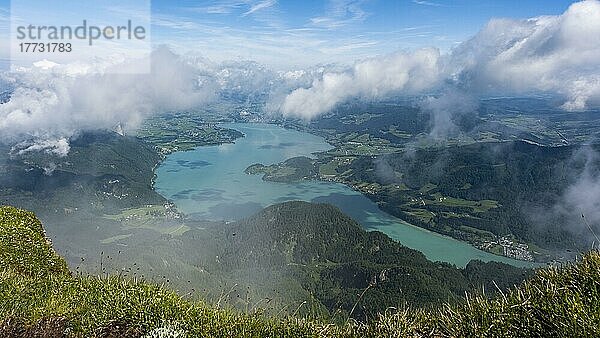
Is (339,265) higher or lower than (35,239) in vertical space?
lower

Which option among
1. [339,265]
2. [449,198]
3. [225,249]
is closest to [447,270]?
[339,265]

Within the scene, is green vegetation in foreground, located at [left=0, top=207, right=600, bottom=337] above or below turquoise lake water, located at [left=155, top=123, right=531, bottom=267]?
above

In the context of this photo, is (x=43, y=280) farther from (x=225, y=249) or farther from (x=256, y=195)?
(x=256, y=195)

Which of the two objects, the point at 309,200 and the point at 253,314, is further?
the point at 309,200

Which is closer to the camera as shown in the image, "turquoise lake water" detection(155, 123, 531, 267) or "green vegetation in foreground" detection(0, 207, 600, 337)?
"green vegetation in foreground" detection(0, 207, 600, 337)

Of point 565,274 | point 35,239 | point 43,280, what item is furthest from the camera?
point 35,239

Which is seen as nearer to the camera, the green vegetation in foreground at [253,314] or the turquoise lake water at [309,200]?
the green vegetation in foreground at [253,314]

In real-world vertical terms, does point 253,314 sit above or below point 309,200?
above

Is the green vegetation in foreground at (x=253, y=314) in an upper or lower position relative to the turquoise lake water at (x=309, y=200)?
upper
